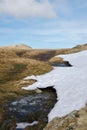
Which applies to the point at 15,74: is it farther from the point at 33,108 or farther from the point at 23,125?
the point at 23,125

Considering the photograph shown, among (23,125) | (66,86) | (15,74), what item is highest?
(66,86)

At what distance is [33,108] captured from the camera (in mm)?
37125

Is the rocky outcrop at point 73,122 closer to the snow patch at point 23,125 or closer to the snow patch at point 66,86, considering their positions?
the snow patch at point 66,86

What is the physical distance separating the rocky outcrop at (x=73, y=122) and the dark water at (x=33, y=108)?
1066 centimetres

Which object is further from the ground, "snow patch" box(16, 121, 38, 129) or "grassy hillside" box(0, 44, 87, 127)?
"grassy hillside" box(0, 44, 87, 127)

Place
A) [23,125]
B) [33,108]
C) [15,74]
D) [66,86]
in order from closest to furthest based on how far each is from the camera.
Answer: [23,125] → [33,108] → [66,86] → [15,74]

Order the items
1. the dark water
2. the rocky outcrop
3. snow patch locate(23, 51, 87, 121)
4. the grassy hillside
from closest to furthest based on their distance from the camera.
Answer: the rocky outcrop, snow patch locate(23, 51, 87, 121), the dark water, the grassy hillside

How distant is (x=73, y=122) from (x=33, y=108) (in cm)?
1744

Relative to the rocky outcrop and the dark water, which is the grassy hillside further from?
the rocky outcrop

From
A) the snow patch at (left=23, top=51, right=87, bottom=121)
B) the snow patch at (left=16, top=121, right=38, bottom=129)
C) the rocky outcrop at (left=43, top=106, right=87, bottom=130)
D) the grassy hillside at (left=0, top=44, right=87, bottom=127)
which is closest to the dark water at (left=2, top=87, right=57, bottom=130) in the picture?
the snow patch at (left=16, top=121, right=38, bottom=129)

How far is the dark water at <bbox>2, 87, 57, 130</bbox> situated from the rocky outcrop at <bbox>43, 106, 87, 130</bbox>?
10.7 m

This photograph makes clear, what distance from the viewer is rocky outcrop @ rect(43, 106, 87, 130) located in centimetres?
1931

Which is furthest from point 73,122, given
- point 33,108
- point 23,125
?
point 33,108

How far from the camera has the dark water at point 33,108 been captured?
34.0 metres
